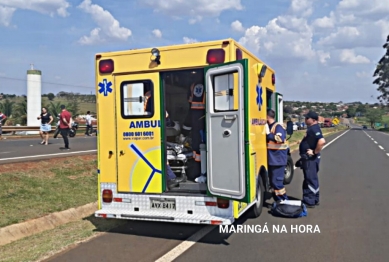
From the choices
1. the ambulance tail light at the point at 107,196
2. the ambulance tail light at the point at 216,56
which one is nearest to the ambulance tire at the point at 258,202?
the ambulance tail light at the point at 216,56

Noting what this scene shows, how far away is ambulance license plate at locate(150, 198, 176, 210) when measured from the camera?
6.83 meters

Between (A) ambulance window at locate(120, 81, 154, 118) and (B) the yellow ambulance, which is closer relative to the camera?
(B) the yellow ambulance

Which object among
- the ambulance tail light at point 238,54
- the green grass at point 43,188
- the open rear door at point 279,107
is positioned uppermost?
the ambulance tail light at point 238,54

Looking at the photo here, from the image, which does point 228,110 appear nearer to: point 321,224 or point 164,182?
point 164,182

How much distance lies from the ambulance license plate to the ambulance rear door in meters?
0.15

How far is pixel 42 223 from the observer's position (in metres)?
8.17

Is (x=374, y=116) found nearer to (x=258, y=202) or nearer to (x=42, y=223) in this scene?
(x=258, y=202)

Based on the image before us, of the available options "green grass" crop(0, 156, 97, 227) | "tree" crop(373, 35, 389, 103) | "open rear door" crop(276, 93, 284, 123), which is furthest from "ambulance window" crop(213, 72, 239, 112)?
"tree" crop(373, 35, 389, 103)

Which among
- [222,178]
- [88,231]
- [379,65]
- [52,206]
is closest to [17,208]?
[52,206]

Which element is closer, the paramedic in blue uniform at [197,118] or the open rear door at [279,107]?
the paramedic in blue uniform at [197,118]

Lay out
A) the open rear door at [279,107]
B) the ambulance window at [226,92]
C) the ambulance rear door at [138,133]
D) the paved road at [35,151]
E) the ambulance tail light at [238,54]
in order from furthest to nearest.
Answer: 1. the paved road at [35,151]
2. the open rear door at [279,107]
3. the ambulance rear door at [138,133]
4. the ambulance tail light at [238,54]
5. the ambulance window at [226,92]

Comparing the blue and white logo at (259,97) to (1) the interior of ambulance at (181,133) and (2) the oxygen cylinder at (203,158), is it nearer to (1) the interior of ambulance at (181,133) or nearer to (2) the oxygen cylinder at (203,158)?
(1) the interior of ambulance at (181,133)

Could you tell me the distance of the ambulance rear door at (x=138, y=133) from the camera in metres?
6.96

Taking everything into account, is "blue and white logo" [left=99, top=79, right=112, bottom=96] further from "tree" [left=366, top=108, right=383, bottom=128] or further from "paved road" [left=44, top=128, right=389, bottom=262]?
"tree" [left=366, top=108, right=383, bottom=128]
